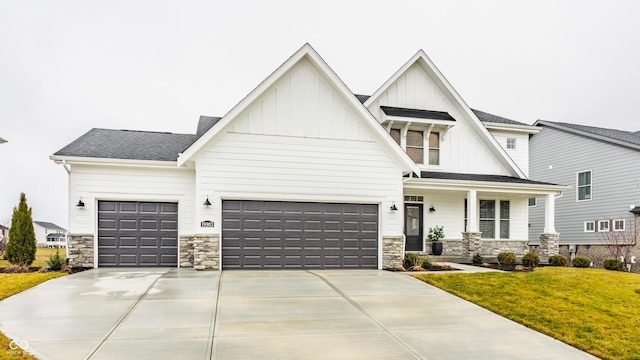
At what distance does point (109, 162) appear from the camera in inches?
522

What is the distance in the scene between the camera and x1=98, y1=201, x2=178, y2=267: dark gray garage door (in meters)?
13.5

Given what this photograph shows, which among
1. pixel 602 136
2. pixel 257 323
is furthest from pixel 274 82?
pixel 602 136

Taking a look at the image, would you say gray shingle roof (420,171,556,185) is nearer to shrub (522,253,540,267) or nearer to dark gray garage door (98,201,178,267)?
shrub (522,253,540,267)

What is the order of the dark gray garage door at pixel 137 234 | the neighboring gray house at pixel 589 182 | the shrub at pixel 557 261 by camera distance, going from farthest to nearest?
the neighboring gray house at pixel 589 182
the shrub at pixel 557 261
the dark gray garage door at pixel 137 234

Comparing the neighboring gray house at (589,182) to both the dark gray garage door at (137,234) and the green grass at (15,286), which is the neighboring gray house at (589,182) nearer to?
the dark gray garage door at (137,234)

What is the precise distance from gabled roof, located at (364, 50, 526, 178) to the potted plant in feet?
14.0

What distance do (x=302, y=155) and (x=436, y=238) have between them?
23.4 ft

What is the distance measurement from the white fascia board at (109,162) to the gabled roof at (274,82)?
109 cm

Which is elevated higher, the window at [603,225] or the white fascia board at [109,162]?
the white fascia board at [109,162]

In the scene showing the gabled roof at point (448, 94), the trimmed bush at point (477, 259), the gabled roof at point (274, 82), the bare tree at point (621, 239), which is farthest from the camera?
the bare tree at point (621, 239)

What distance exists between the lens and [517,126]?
63.9 feet

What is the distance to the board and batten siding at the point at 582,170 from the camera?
19359 millimetres

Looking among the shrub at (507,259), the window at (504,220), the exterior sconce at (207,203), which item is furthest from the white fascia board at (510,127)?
the exterior sconce at (207,203)

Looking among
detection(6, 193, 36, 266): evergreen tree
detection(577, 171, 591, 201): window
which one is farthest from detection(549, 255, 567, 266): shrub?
detection(6, 193, 36, 266): evergreen tree
